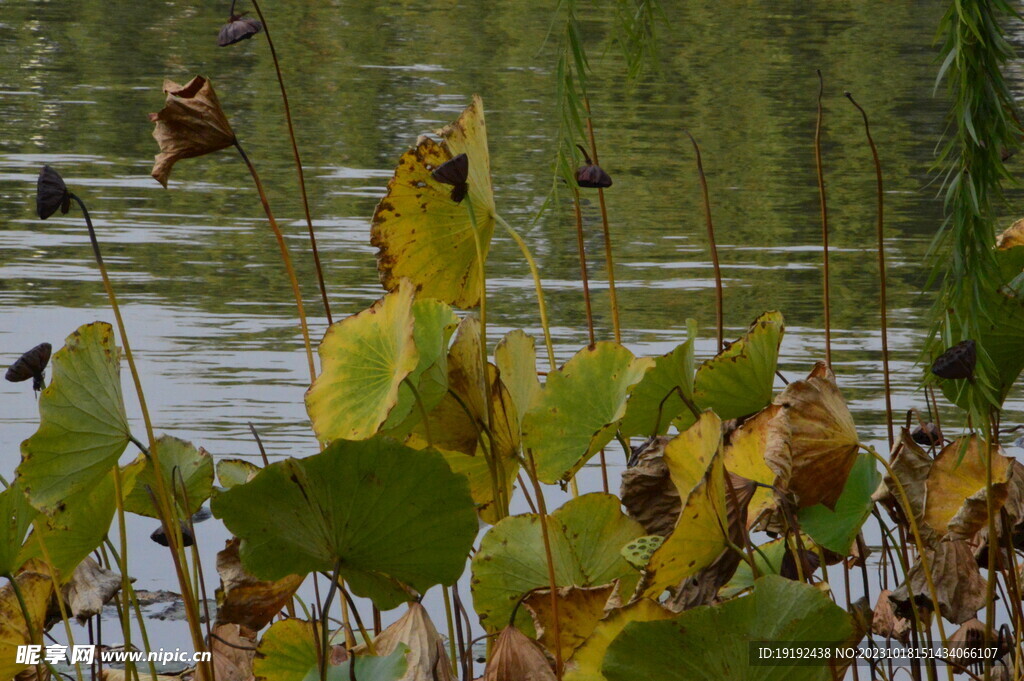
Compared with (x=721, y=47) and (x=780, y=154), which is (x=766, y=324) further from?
(x=721, y=47)

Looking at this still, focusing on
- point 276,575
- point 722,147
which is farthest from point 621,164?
point 276,575

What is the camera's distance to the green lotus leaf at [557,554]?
87 centimetres

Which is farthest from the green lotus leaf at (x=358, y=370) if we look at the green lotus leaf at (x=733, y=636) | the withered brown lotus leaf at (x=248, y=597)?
the green lotus leaf at (x=733, y=636)

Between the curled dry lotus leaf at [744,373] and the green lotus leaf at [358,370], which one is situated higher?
the green lotus leaf at [358,370]

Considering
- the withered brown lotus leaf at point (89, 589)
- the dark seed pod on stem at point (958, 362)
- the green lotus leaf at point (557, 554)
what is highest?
the dark seed pod on stem at point (958, 362)

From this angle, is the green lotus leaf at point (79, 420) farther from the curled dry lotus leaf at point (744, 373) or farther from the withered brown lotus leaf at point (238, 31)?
the curled dry lotus leaf at point (744, 373)

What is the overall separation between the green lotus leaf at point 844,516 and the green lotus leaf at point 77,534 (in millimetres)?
494

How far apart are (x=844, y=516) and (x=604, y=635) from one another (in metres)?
0.22

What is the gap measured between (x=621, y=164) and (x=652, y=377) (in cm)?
322

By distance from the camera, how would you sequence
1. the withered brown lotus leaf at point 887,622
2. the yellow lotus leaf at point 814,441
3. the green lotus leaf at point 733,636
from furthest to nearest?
the withered brown lotus leaf at point 887,622 < the yellow lotus leaf at point 814,441 < the green lotus leaf at point 733,636

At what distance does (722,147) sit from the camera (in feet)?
14.4

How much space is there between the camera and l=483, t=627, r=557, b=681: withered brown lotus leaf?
78cm

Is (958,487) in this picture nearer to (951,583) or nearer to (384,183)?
(951,583)

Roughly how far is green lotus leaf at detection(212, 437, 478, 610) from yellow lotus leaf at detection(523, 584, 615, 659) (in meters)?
0.09
